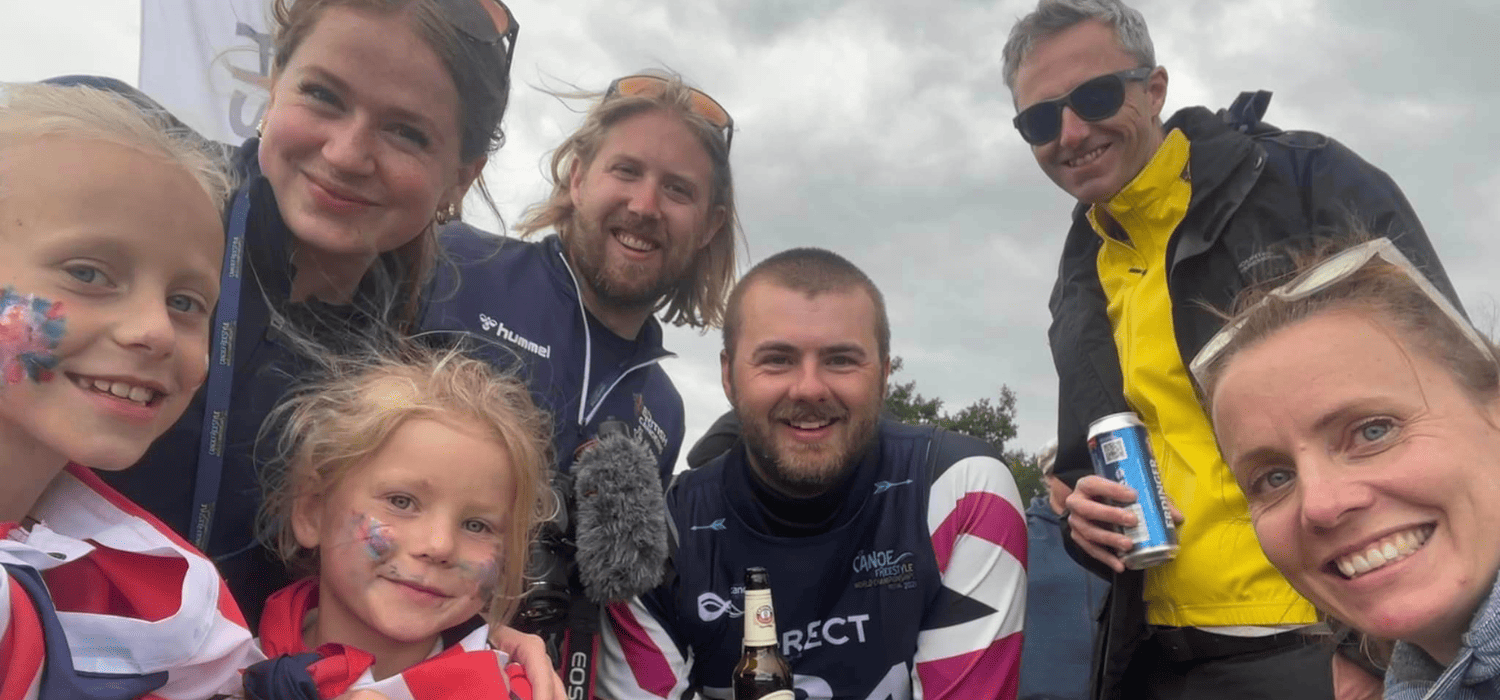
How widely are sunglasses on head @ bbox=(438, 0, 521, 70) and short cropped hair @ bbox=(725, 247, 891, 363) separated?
4.69ft

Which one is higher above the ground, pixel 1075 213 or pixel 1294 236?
pixel 1075 213

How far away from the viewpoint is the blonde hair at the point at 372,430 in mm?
2504

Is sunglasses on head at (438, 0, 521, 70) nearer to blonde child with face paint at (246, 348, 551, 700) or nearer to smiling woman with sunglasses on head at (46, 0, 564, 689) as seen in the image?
smiling woman with sunglasses on head at (46, 0, 564, 689)

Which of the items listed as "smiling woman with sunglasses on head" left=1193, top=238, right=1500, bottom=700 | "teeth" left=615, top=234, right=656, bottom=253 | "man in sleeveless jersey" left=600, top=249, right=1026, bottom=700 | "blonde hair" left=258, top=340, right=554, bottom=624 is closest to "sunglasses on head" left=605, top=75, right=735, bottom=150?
"teeth" left=615, top=234, right=656, bottom=253

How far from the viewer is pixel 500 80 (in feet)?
9.18

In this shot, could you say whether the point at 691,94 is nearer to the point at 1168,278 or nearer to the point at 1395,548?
the point at 1168,278

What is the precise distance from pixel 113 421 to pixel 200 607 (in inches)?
14.4

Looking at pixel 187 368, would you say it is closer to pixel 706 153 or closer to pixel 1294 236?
pixel 706 153

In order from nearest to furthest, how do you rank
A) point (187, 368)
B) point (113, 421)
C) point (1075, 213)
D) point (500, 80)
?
point (113, 421), point (187, 368), point (500, 80), point (1075, 213)

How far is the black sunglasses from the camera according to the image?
3.56 meters

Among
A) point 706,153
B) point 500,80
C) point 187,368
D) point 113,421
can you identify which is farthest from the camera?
point 706,153

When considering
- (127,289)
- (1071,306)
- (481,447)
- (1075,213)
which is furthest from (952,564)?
(127,289)

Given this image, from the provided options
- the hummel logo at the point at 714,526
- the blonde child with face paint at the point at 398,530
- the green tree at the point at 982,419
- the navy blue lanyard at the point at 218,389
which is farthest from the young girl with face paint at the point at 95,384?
the green tree at the point at 982,419

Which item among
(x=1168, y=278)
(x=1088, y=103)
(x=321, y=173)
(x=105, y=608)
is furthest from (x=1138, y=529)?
(x=105, y=608)
